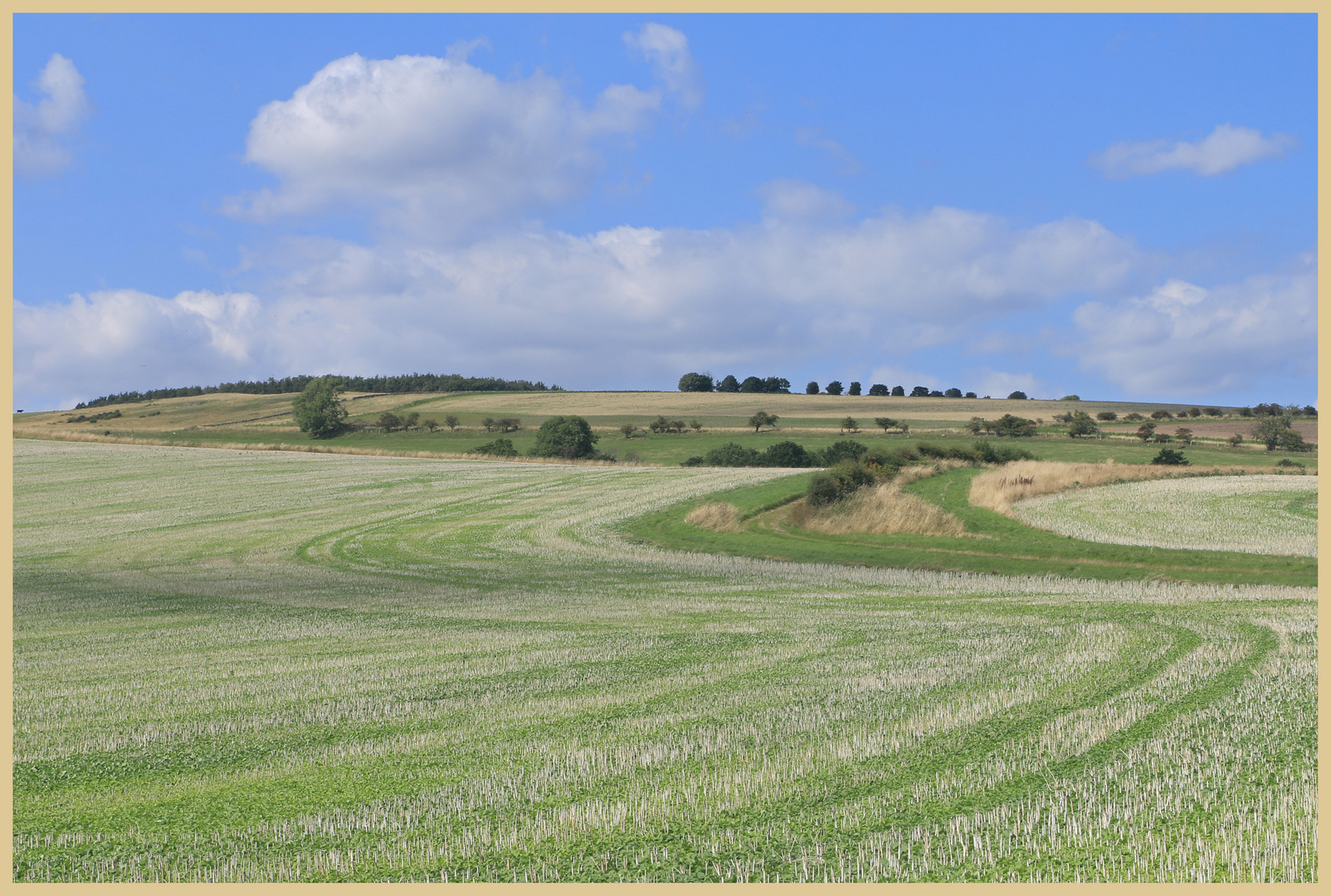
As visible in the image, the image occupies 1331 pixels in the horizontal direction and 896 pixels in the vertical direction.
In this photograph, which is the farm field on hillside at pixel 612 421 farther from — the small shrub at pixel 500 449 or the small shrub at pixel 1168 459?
the small shrub at pixel 1168 459

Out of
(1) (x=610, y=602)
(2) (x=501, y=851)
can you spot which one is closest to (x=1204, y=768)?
(2) (x=501, y=851)

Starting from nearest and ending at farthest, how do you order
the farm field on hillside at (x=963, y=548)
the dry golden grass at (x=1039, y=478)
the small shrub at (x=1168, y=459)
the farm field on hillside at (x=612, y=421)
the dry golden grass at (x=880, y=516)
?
the farm field on hillside at (x=963, y=548), the dry golden grass at (x=880, y=516), the dry golden grass at (x=1039, y=478), the small shrub at (x=1168, y=459), the farm field on hillside at (x=612, y=421)

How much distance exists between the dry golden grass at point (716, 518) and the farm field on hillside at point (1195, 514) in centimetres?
1212

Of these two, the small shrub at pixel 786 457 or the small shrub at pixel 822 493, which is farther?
the small shrub at pixel 786 457

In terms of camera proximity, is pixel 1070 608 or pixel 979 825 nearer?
pixel 979 825

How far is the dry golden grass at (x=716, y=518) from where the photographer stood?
43406mm

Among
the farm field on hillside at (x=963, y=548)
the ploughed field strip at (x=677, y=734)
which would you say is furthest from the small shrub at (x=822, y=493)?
the ploughed field strip at (x=677, y=734)

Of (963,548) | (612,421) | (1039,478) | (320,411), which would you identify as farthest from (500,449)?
(963,548)

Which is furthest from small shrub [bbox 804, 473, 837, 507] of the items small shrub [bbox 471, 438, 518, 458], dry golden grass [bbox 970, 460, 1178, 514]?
small shrub [bbox 471, 438, 518, 458]

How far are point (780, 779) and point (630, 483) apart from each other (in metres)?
51.7

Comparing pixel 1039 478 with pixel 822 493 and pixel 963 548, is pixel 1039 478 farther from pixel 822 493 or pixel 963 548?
pixel 963 548

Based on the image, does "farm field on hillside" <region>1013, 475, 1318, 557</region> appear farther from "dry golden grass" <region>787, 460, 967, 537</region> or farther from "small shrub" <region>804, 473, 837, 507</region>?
"small shrub" <region>804, 473, 837, 507</region>

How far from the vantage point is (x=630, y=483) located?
61406 millimetres

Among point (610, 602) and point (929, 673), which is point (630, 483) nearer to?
point (610, 602)
